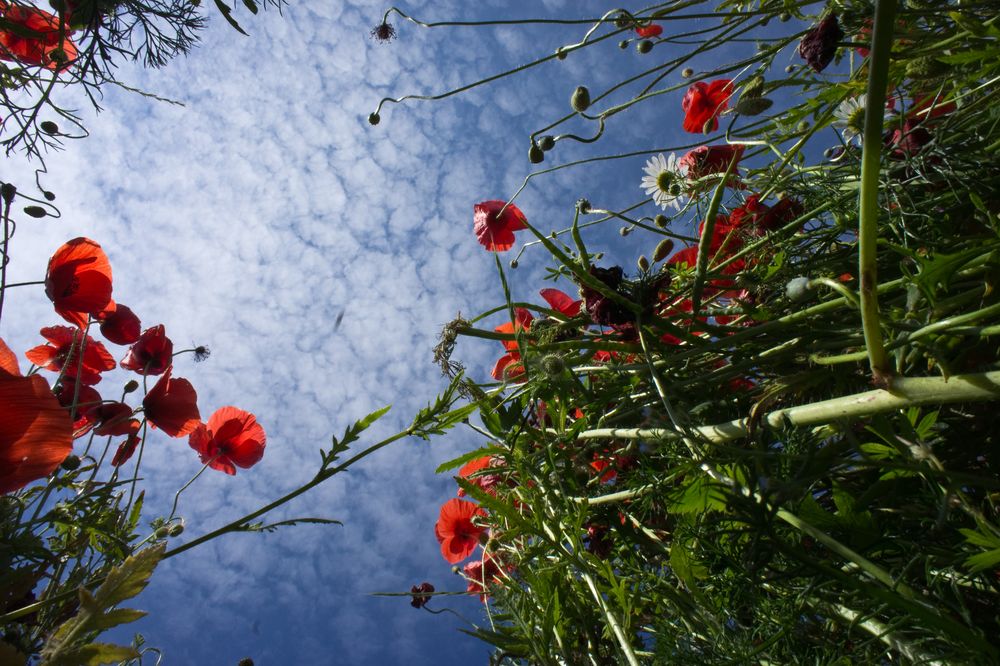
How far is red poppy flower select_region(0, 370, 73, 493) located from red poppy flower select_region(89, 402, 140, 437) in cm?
57

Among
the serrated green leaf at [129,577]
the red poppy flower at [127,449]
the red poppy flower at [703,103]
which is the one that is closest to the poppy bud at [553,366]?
the serrated green leaf at [129,577]

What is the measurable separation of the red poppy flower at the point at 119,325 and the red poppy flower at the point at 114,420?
119 mm

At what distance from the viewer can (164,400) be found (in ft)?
3.26

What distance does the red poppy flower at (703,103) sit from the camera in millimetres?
1035

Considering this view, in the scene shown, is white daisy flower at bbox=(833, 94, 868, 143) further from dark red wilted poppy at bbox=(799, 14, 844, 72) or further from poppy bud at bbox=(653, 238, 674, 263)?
poppy bud at bbox=(653, 238, 674, 263)

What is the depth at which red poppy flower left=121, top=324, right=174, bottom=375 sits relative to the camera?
1.11 m

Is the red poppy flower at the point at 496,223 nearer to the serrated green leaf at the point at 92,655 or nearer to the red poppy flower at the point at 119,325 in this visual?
the red poppy flower at the point at 119,325

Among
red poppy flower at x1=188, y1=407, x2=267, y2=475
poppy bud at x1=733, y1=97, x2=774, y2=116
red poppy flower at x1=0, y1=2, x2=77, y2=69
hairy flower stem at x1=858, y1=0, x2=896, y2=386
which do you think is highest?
red poppy flower at x1=0, y1=2, x2=77, y2=69

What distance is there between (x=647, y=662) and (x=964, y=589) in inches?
13.5

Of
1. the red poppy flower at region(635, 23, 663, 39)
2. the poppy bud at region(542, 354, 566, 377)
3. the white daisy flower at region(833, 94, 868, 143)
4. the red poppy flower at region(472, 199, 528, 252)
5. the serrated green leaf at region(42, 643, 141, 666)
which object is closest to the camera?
the serrated green leaf at region(42, 643, 141, 666)

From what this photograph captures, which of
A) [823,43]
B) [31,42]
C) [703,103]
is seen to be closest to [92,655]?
[823,43]

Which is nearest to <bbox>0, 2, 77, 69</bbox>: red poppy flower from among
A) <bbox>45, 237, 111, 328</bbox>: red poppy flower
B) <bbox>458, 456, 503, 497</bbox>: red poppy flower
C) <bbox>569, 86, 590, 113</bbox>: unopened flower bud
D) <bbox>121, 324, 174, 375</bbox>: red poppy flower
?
<bbox>45, 237, 111, 328</bbox>: red poppy flower

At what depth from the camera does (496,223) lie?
106 cm

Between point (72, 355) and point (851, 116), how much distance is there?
1.30 m
